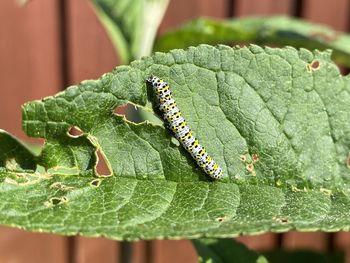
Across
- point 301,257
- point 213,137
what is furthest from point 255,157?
point 301,257

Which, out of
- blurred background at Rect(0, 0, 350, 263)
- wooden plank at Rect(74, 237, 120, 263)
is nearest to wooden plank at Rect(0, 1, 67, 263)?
blurred background at Rect(0, 0, 350, 263)

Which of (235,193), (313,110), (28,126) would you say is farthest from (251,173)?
(28,126)

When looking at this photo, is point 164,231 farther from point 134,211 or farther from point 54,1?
point 54,1

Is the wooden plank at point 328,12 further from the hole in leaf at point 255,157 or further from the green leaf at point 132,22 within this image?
the hole in leaf at point 255,157

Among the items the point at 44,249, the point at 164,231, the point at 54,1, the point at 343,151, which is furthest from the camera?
the point at 44,249

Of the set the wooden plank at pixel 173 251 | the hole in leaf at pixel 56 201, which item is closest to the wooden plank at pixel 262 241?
the wooden plank at pixel 173 251

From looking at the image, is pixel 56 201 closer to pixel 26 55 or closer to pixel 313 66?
pixel 313 66
